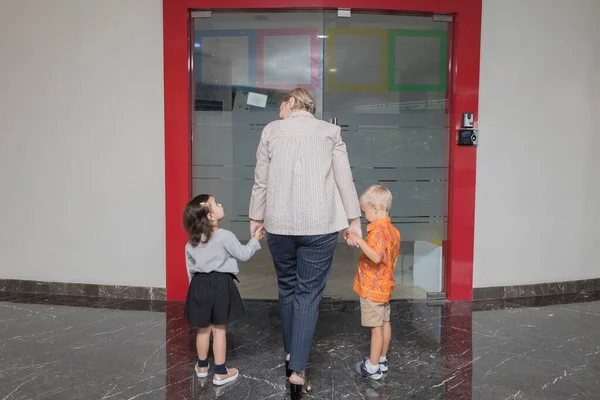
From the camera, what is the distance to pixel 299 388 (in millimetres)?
2801

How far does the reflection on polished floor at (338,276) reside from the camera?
4551 millimetres

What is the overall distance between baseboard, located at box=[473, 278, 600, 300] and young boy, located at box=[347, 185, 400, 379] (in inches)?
75.7

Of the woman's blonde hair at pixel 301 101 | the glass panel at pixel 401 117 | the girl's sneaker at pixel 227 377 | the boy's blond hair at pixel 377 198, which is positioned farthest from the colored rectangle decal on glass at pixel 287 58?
the girl's sneaker at pixel 227 377

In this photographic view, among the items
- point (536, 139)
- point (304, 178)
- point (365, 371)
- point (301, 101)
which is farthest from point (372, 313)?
point (536, 139)

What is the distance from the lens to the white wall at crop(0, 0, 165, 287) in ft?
14.6

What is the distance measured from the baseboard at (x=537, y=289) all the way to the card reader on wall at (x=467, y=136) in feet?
3.87

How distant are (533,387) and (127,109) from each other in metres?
3.41

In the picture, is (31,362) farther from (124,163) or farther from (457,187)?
(457,187)

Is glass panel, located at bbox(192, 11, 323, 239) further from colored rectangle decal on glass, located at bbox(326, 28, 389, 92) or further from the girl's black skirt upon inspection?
the girl's black skirt

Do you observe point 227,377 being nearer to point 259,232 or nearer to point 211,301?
point 211,301

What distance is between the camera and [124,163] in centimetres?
450

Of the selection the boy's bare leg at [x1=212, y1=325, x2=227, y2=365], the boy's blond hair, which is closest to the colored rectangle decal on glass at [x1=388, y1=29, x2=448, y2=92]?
the boy's blond hair

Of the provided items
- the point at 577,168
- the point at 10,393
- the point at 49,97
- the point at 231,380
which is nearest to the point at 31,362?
the point at 10,393

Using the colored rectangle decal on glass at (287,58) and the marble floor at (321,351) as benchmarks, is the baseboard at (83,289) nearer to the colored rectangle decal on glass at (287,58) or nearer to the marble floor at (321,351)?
the marble floor at (321,351)
